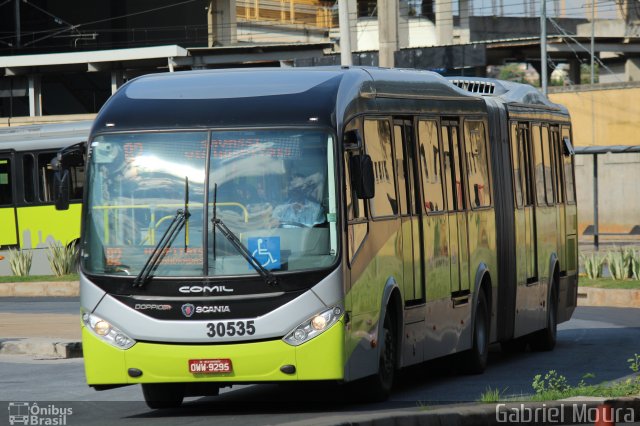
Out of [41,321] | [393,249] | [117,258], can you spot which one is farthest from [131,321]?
[41,321]

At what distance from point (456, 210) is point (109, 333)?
502 centimetres

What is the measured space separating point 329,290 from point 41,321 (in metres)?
10.9

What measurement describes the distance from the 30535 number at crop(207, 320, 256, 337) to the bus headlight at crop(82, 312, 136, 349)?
0.65 metres

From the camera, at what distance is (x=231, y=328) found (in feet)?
37.4

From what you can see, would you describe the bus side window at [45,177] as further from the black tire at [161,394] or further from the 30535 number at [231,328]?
the 30535 number at [231,328]

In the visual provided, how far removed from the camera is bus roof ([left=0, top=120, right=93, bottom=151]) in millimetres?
34281

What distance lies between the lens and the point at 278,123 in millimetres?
11891

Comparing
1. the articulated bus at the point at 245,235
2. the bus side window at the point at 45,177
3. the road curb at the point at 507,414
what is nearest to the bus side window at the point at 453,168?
the articulated bus at the point at 245,235

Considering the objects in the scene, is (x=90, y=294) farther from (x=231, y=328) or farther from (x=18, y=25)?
Result: (x=18, y=25)

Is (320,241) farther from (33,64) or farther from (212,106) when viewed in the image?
(33,64)

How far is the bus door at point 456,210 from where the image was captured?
15.4 m

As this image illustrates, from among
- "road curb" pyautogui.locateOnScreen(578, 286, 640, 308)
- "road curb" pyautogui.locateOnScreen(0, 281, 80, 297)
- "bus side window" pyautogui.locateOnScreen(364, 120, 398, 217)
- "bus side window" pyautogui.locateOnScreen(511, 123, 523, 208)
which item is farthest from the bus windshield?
"road curb" pyautogui.locateOnScreen(0, 281, 80, 297)

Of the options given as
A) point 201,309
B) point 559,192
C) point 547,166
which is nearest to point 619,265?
point 559,192

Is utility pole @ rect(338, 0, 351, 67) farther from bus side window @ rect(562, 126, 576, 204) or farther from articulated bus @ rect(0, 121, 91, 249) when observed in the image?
bus side window @ rect(562, 126, 576, 204)
